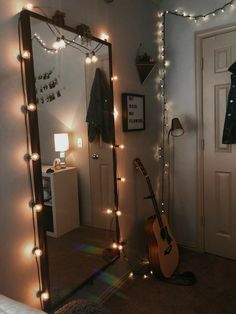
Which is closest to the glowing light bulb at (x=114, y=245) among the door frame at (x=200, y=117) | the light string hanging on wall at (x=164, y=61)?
the light string hanging on wall at (x=164, y=61)

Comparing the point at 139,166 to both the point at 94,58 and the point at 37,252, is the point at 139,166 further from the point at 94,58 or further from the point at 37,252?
the point at 37,252

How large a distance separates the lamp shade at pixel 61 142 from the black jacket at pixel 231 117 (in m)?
1.50

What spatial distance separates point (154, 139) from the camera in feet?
9.12

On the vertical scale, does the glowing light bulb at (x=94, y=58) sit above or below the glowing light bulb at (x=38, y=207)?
above

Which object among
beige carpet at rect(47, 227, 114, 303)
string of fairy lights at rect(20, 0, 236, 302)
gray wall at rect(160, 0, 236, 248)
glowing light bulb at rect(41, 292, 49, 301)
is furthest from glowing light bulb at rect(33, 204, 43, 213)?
gray wall at rect(160, 0, 236, 248)

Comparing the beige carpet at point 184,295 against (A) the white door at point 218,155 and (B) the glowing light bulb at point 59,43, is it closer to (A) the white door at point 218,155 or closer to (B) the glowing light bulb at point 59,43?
(A) the white door at point 218,155

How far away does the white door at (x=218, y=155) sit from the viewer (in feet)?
8.20

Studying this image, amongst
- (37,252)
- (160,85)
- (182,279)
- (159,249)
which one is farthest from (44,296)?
(160,85)

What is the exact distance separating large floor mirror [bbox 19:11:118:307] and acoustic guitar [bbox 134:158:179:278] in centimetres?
31

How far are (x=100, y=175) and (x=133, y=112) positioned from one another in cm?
67

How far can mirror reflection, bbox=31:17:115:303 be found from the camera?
159cm

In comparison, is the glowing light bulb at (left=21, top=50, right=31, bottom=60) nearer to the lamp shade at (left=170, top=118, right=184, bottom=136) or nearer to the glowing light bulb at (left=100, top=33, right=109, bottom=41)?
the glowing light bulb at (left=100, top=33, right=109, bottom=41)

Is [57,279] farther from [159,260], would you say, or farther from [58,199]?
[159,260]

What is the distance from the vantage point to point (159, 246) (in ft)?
7.41
